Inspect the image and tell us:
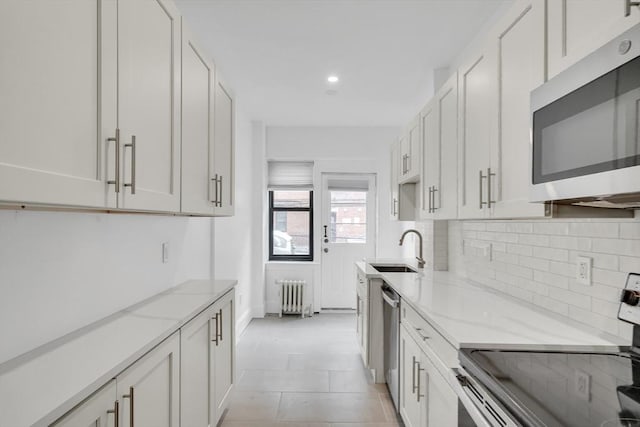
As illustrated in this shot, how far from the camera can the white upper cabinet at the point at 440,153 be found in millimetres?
2262

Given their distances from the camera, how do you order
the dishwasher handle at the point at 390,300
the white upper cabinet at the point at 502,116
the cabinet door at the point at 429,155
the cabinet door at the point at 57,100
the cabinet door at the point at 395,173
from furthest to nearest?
the cabinet door at the point at 395,173 → the cabinet door at the point at 429,155 → the dishwasher handle at the point at 390,300 → the white upper cabinet at the point at 502,116 → the cabinet door at the point at 57,100

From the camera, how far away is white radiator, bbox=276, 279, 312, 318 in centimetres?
529

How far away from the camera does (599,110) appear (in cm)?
96

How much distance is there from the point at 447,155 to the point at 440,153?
159 mm

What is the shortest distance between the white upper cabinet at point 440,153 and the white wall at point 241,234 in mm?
1964

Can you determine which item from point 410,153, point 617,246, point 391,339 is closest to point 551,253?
point 617,246

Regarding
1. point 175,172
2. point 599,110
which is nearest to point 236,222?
point 175,172

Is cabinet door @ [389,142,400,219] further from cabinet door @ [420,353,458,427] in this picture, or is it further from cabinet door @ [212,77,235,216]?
cabinet door @ [420,353,458,427]

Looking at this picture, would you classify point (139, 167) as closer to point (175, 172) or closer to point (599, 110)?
point (175, 172)

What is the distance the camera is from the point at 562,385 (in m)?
1.03

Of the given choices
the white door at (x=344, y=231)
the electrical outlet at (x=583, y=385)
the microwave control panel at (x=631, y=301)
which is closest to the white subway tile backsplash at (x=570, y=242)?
the microwave control panel at (x=631, y=301)

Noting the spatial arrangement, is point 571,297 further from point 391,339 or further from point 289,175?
point 289,175

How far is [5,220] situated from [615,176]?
5.75 ft

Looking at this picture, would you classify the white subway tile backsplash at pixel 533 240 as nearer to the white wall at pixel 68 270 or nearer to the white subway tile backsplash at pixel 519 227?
the white subway tile backsplash at pixel 519 227
